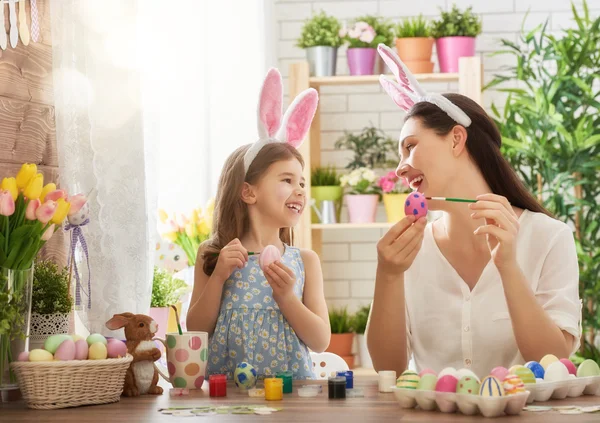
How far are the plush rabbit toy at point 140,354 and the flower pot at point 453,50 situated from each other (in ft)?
9.18

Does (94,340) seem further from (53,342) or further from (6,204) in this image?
(6,204)

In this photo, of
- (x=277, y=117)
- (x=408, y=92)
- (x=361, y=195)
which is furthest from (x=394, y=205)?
(x=408, y=92)

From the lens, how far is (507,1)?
4762 mm

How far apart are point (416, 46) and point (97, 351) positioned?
2.94 meters

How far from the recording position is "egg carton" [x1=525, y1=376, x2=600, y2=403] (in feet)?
5.29

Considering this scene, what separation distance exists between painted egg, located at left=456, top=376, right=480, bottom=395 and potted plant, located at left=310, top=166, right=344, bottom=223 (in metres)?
2.97

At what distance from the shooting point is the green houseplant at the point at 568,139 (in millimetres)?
4227

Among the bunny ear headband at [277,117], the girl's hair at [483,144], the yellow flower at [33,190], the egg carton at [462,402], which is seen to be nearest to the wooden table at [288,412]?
→ the egg carton at [462,402]

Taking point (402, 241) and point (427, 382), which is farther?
point (402, 241)

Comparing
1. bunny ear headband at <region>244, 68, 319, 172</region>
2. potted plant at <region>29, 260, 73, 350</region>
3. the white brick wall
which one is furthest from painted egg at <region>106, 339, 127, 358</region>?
the white brick wall

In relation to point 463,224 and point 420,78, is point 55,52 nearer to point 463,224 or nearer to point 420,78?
point 463,224

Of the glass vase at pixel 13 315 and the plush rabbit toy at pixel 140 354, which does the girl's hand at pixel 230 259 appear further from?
the glass vase at pixel 13 315

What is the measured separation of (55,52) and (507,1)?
10.1ft

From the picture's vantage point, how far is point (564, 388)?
1642mm
